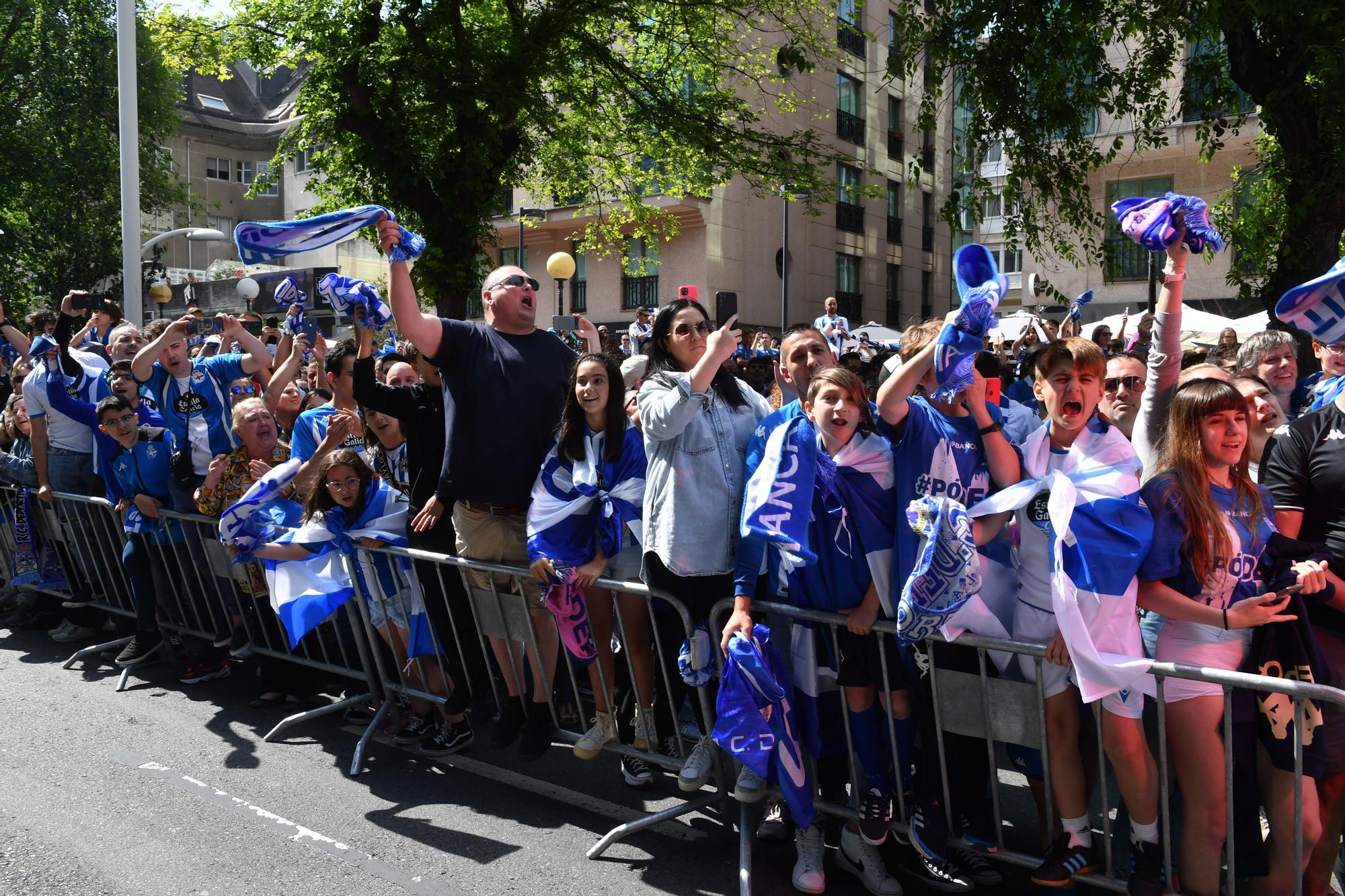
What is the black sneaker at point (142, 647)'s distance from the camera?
22.0 feet

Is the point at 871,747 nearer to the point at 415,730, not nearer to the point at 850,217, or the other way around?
the point at 415,730

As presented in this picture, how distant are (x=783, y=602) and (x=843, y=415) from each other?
2.73 feet

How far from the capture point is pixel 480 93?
42.0 ft

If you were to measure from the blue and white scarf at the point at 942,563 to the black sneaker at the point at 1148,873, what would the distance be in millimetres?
939

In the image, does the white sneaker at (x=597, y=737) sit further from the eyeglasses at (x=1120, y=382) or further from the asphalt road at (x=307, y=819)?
the eyeglasses at (x=1120, y=382)

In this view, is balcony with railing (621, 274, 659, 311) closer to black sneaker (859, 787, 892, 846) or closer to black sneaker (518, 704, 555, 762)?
black sneaker (518, 704, 555, 762)

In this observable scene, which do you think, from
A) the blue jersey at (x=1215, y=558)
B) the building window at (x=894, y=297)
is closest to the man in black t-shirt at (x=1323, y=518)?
the blue jersey at (x=1215, y=558)

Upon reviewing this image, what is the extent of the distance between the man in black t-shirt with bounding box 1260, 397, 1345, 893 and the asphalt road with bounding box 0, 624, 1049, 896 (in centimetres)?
105

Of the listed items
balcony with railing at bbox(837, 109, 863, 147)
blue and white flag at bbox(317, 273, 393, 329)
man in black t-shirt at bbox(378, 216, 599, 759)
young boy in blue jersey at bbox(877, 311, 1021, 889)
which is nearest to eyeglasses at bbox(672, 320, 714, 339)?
young boy in blue jersey at bbox(877, 311, 1021, 889)

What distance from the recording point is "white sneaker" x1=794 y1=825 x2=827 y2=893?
148 inches

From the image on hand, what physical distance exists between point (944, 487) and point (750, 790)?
1.36 metres

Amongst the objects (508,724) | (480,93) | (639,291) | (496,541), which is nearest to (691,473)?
(496,541)

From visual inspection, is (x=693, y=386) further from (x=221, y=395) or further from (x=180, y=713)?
(x=221, y=395)

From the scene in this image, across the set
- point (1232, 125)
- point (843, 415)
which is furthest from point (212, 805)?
point (1232, 125)
